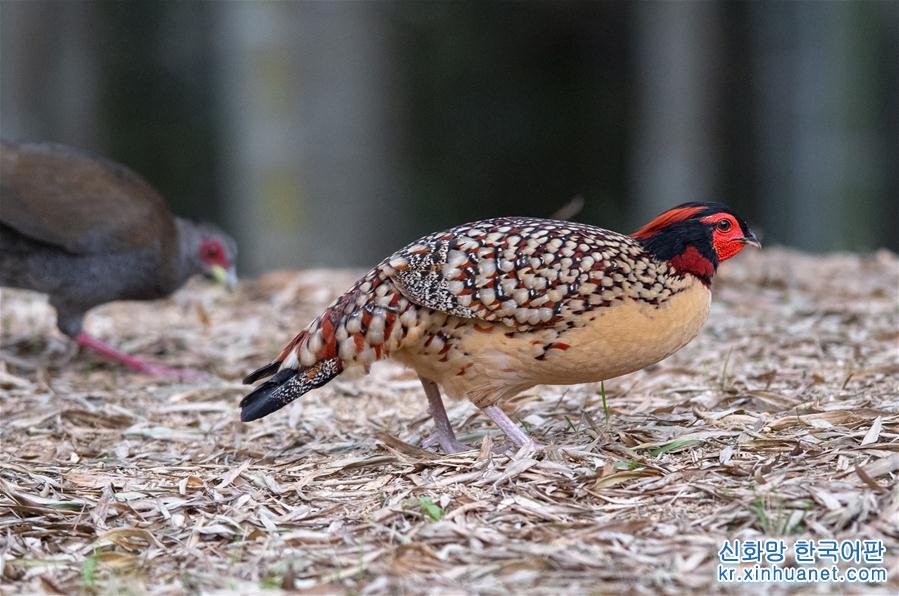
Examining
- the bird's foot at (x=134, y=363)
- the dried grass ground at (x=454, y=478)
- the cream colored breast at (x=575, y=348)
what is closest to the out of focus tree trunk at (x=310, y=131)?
the bird's foot at (x=134, y=363)

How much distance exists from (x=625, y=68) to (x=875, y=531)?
13141 mm

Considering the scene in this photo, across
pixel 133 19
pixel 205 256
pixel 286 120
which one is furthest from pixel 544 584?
pixel 133 19

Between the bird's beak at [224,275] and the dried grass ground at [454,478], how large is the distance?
1.32 m

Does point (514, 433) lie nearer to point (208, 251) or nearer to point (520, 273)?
point (520, 273)

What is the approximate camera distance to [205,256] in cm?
729

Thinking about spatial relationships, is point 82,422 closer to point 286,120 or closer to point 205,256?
point 205,256

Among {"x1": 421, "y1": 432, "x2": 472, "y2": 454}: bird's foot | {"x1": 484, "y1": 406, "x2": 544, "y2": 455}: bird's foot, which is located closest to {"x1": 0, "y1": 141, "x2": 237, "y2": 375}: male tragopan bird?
{"x1": 421, "y1": 432, "x2": 472, "y2": 454}: bird's foot

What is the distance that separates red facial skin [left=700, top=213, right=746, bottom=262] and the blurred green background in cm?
654

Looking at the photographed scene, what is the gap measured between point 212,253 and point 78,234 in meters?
1.05

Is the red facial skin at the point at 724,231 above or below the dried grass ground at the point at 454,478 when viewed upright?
above

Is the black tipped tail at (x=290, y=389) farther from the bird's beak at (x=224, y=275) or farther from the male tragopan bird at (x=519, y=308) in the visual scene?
the bird's beak at (x=224, y=275)

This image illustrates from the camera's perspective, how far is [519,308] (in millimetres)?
4082

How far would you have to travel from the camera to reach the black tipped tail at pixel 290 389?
4293mm

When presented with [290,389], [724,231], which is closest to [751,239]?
[724,231]
